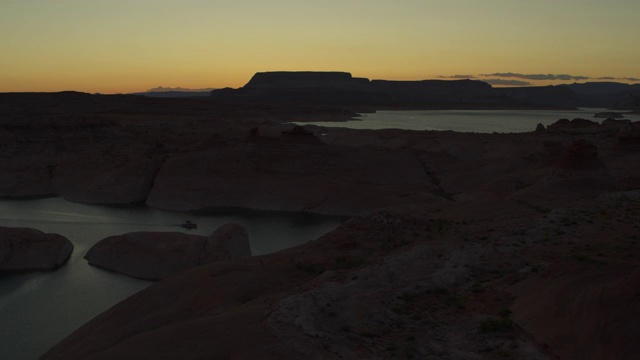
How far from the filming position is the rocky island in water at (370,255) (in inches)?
477

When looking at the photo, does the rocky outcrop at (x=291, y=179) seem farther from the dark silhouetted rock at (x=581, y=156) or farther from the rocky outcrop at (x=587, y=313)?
the rocky outcrop at (x=587, y=313)

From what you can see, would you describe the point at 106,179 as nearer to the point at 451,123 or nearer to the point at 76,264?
the point at 76,264

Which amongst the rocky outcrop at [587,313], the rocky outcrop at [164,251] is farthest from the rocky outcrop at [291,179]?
the rocky outcrop at [587,313]

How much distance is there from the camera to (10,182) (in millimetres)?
44062

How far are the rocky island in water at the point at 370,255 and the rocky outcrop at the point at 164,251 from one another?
7cm

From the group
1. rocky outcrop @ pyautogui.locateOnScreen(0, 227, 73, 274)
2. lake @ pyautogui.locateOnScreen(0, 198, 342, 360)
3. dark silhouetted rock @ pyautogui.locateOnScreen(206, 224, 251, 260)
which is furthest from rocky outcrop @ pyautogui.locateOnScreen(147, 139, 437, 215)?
dark silhouetted rock @ pyautogui.locateOnScreen(206, 224, 251, 260)

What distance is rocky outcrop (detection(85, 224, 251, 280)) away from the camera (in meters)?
24.3

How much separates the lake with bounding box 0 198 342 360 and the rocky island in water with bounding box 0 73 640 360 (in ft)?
4.51

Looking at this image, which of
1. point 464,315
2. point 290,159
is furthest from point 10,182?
point 464,315

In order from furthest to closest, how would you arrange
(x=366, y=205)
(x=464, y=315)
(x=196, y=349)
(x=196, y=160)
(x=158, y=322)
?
(x=196, y=160) → (x=366, y=205) → (x=158, y=322) → (x=464, y=315) → (x=196, y=349)

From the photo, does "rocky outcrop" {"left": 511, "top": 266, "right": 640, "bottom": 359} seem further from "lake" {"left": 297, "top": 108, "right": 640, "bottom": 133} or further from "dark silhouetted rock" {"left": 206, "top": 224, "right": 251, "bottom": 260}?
"lake" {"left": 297, "top": 108, "right": 640, "bottom": 133}

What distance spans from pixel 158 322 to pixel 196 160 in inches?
1111

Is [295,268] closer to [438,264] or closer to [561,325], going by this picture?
[438,264]

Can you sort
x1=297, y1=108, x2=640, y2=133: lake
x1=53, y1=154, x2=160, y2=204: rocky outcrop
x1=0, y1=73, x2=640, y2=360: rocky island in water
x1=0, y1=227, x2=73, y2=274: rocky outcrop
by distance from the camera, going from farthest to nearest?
1. x1=297, y1=108, x2=640, y2=133: lake
2. x1=53, y1=154, x2=160, y2=204: rocky outcrop
3. x1=0, y1=227, x2=73, y2=274: rocky outcrop
4. x1=0, y1=73, x2=640, y2=360: rocky island in water
